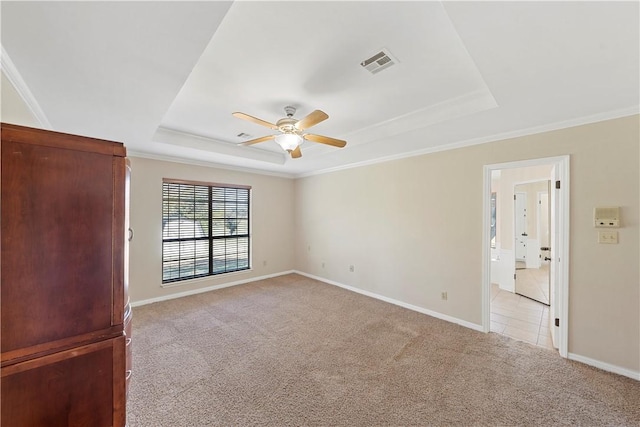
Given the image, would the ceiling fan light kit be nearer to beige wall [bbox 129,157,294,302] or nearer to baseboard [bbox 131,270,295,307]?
beige wall [bbox 129,157,294,302]

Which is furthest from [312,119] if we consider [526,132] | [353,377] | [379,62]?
[526,132]

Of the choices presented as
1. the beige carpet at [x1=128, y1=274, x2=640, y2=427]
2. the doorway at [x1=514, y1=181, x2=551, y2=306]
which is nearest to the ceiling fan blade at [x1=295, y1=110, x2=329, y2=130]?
the beige carpet at [x1=128, y1=274, x2=640, y2=427]

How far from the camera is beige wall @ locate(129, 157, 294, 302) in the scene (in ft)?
13.5

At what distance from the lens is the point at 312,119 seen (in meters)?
2.30

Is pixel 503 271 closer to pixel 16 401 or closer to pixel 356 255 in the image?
pixel 356 255

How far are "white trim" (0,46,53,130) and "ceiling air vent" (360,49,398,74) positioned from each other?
228 cm

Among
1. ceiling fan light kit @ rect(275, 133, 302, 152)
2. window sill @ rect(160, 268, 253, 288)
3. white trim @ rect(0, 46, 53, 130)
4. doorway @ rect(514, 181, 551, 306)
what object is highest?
white trim @ rect(0, 46, 53, 130)

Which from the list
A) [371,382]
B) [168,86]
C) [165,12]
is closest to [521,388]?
[371,382]

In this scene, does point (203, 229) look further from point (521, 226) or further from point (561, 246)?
point (521, 226)

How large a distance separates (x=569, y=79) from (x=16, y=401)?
11.5ft

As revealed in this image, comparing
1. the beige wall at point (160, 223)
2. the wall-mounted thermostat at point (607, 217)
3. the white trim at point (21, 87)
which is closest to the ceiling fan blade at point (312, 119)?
the white trim at point (21, 87)

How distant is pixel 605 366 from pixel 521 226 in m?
4.12

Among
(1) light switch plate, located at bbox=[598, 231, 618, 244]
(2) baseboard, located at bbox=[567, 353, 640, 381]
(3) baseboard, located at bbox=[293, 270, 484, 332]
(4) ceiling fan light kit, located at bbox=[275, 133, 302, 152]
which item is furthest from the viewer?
(3) baseboard, located at bbox=[293, 270, 484, 332]

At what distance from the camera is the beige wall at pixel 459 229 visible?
239cm
